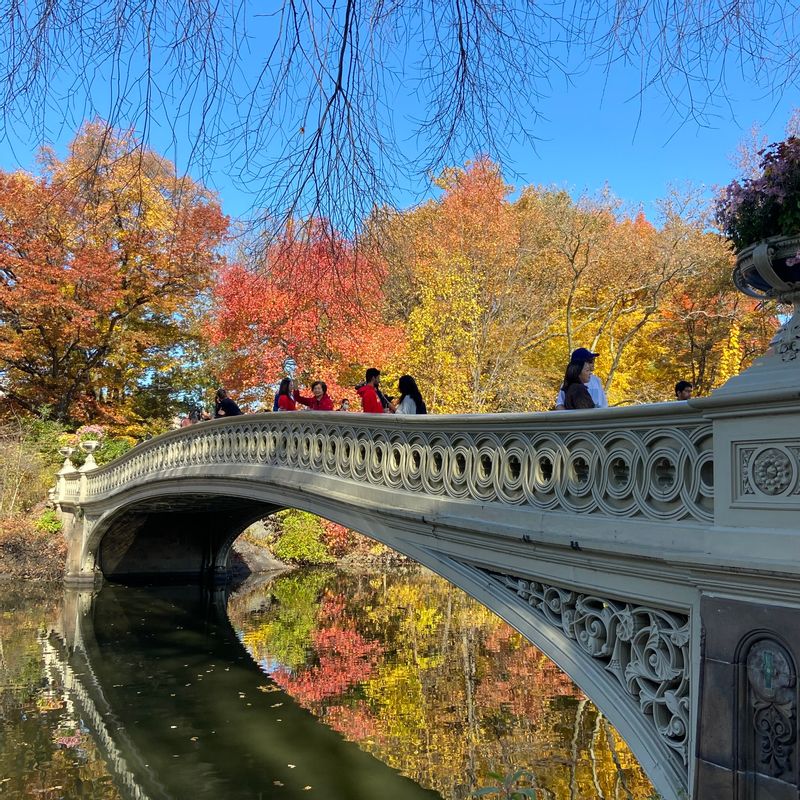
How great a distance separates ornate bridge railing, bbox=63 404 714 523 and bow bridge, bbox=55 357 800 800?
0.01 meters

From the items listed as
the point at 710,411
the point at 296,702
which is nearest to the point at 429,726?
the point at 296,702

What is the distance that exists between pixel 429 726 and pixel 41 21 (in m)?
8.66

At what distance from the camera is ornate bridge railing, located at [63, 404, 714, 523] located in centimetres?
394

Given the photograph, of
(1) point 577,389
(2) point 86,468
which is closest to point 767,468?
(1) point 577,389

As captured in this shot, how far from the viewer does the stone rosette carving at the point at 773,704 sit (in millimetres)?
3203

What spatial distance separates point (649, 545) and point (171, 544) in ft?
66.9

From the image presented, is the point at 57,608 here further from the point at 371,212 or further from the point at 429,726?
the point at 371,212

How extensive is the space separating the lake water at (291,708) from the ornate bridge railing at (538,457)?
251 cm

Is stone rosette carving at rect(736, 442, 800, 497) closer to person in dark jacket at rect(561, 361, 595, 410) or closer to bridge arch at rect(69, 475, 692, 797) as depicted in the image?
bridge arch at rect(69, 475, 692, 797)

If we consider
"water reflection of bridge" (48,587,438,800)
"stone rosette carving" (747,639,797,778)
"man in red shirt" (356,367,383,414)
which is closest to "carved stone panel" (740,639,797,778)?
"stone rosette carving" (747,639,797,778)

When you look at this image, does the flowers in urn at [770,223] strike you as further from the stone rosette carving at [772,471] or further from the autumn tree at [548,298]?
the autumn tree at [548,298]

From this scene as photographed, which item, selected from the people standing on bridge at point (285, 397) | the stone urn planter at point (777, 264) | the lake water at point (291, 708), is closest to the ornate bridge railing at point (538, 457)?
the stone urn planter at point (777, 264)

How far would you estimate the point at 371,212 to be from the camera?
9.05 feet

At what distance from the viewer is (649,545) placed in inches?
159
